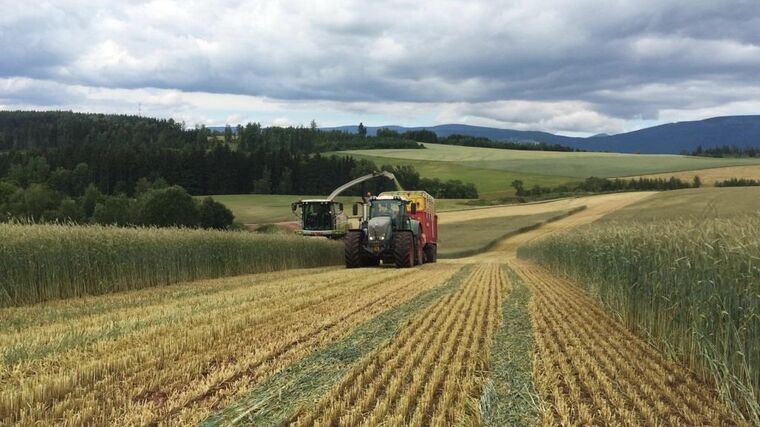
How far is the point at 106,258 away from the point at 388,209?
11616 millimetres

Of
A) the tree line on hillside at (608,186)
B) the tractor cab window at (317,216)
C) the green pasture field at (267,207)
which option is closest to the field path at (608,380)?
the tractor cab window at (317,216)

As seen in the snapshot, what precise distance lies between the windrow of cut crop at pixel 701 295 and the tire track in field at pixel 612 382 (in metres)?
0.25

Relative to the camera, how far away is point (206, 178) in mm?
86188

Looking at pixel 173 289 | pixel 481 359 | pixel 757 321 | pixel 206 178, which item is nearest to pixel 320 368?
pixel 481 359

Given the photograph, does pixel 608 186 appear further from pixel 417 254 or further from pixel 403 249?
pixel 403 249

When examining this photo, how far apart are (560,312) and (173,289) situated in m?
8.24

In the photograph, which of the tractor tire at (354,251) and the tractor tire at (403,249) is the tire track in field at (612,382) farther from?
the tractor tire at (354,251)

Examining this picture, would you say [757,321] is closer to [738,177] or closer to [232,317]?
[232,317]

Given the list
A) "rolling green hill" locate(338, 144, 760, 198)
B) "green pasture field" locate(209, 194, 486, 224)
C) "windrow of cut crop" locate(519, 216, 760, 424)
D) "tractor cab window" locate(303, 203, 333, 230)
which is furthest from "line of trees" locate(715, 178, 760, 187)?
"windrow of cut crop" locate(519, 216, 760, 424)

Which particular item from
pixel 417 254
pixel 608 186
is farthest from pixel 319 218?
pixel 608 186

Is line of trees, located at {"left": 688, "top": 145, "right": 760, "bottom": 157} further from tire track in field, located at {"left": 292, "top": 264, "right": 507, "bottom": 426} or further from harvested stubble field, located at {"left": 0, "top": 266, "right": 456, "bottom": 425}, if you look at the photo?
harvested stubble field, located at {"left": 0, "top": 266, "right": 456, "bottom": 425}

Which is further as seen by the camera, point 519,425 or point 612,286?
point 612,286

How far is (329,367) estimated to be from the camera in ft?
20.3

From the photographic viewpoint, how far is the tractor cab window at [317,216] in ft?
92.7
